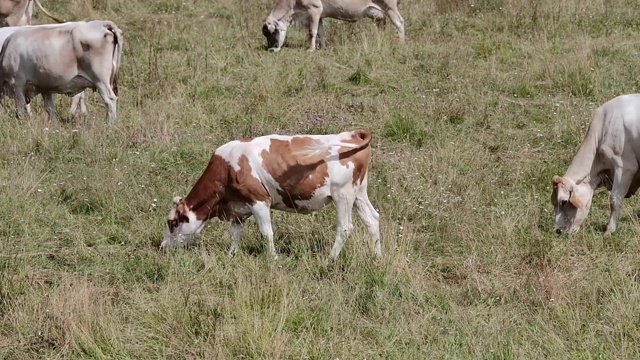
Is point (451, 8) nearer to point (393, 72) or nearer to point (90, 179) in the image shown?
point (393, 72)

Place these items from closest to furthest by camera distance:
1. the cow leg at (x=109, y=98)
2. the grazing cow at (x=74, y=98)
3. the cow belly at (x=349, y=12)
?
the cow leg at (x=109, y=98), the grazing cow at (x=74, y=98), the cow belly at (x=349, y=12)

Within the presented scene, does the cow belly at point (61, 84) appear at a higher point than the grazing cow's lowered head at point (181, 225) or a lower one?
lower

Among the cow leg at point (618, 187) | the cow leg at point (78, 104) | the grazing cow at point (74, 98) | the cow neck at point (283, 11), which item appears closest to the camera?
the cow leg at point (618, 187)

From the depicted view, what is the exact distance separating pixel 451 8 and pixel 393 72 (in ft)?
13.1

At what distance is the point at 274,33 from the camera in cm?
1588

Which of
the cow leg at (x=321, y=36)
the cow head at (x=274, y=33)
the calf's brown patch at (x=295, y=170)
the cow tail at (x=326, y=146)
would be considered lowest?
the cow leg at (x=321, y=36)

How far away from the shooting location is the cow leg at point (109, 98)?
38.2ft

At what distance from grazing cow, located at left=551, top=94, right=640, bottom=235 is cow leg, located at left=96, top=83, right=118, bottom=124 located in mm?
5452

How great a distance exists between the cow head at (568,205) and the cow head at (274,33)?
7.59m

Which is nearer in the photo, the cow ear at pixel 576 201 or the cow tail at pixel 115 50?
the cow ear at pixel 576 201

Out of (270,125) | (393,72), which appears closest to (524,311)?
(270,125)

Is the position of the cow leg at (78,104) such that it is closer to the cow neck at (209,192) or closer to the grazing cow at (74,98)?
the grazing cow at (74,98)

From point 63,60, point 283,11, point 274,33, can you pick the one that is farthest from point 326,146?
point 283,11

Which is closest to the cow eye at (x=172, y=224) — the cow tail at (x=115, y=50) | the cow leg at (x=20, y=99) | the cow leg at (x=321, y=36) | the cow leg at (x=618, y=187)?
the cow leg at (x=618, y=187)
